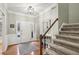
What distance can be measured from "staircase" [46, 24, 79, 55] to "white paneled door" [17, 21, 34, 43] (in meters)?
0.39

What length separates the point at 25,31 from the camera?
1.89 metres

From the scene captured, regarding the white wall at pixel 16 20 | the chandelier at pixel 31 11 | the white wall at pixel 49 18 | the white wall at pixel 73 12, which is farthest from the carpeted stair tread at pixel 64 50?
the chandelier at pixel 31 11

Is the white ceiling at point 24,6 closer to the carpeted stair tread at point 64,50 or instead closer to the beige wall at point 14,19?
the beige wall at point 14,19

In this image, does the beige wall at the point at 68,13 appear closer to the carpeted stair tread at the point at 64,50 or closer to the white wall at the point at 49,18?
the white wall at the point at 49,18

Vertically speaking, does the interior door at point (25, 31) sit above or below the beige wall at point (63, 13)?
below

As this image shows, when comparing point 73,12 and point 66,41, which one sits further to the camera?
point 66,41

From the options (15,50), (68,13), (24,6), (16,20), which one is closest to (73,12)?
(68,13)

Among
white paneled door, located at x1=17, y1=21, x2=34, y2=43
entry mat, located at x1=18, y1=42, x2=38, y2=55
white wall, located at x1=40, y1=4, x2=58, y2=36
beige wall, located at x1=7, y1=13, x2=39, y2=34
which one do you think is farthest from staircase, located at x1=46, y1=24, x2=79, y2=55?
beige wall, located at x1=7, y1=13, x2=39, y2=34

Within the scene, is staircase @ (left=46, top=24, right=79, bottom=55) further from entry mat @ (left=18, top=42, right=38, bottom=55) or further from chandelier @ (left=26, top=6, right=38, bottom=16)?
chandelier @ (left=26, top=6, right=38, bottom=16)

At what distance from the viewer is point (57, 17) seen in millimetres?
1884

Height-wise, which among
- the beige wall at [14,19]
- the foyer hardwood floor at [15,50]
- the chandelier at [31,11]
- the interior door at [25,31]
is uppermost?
the chandelier at [31,11]

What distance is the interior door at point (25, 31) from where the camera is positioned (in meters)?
1.88

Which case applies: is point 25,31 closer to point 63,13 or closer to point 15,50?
point 15,50

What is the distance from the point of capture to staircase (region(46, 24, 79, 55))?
1849mm
